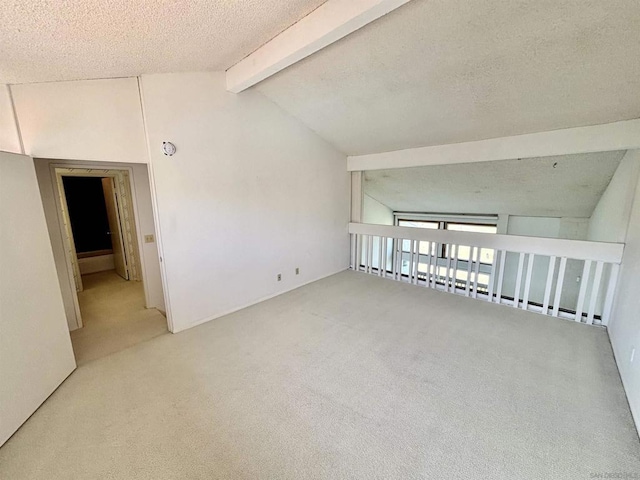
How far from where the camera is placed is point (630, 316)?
2.20 m

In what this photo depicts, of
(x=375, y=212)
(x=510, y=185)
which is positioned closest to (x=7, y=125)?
(x=510, y=185)

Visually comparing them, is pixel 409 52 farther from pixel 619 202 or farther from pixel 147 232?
pixel 147 232

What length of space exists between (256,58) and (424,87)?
1667mm

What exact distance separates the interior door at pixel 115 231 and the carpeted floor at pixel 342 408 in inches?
111

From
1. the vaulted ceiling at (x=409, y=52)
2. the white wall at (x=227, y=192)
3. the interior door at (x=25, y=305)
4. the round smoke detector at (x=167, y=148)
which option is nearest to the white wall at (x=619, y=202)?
the vaulted ceiling at (x=409, y=52)

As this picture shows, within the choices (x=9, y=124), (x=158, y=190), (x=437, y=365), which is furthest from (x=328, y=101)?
(x=437, y=365)

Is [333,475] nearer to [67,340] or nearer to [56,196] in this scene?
[67,340]

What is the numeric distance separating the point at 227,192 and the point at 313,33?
1881 millimetres

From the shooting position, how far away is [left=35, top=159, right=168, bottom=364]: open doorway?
2834 mm

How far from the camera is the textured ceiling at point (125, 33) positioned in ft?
4.60

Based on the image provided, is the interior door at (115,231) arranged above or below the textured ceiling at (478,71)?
below

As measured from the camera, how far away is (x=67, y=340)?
90.4 inches

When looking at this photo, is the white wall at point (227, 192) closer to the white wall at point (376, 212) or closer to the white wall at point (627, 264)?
the white wall at point (376, 212)

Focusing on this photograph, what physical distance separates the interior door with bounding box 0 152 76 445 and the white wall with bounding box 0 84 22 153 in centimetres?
19
